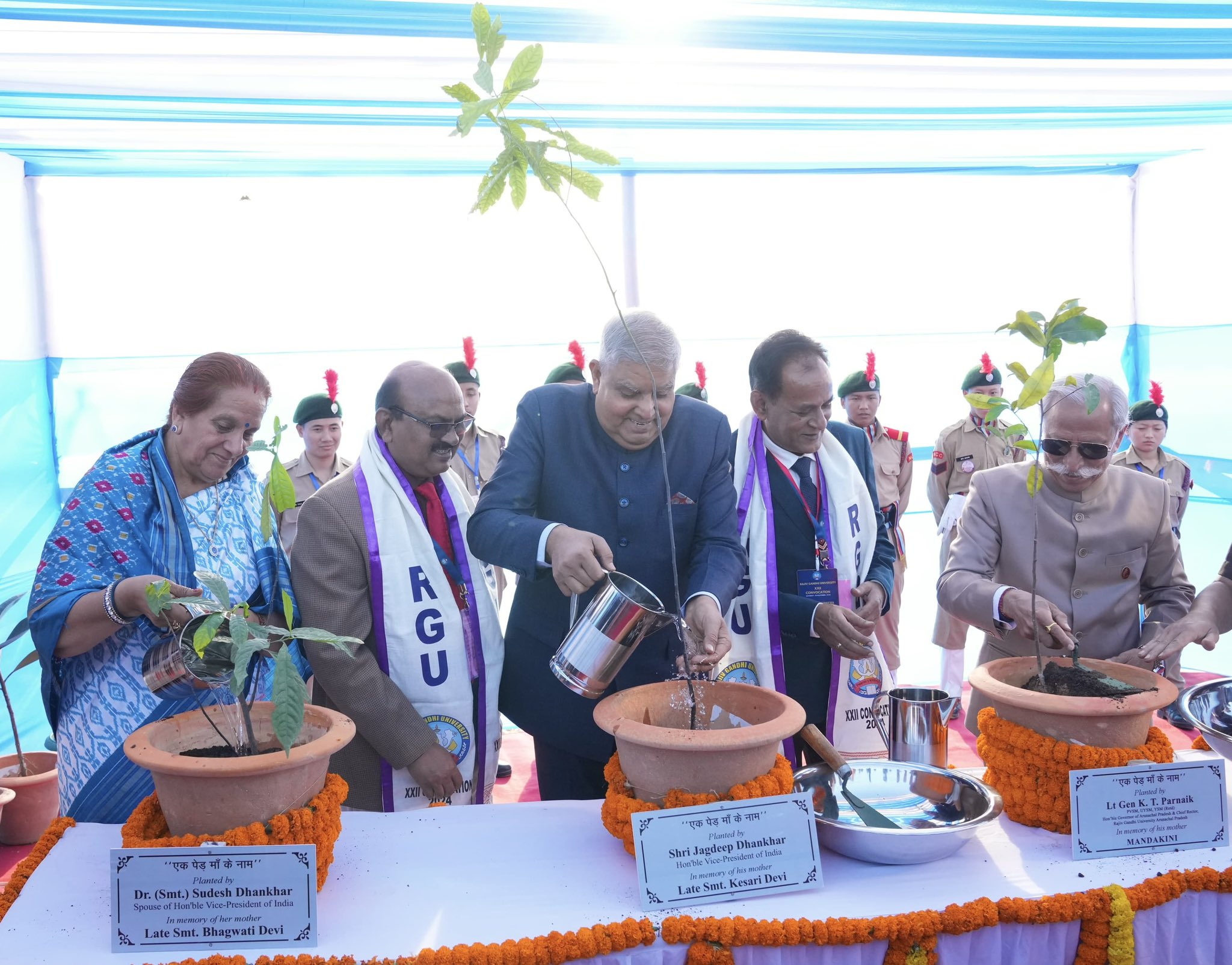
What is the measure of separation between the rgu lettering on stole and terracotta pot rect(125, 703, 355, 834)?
0.67 m

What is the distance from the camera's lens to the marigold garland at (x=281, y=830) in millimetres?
1204

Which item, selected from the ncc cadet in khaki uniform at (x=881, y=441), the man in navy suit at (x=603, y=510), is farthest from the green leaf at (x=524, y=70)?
the ncc cadet in khaki uniform at (x=881, y=441)

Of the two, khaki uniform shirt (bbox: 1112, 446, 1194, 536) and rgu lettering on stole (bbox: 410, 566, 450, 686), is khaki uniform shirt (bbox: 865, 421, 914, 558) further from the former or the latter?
rgu lettering on stole (bbox: 410, 566, 450, 686)

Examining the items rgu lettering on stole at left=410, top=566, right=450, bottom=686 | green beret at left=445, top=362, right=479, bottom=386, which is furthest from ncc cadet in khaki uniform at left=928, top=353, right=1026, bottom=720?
rgu lettering on stole at left=410, top=566, right=450, bottom=686

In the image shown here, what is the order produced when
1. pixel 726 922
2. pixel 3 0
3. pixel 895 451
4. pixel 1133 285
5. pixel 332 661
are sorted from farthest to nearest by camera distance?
pixel 1133 285 → pixel 895 451 → pixel 3 0 → pixel 332 661 → pixel 726 922

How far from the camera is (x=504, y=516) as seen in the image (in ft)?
5.81

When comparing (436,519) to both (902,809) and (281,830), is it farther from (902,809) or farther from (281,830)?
(902,809)

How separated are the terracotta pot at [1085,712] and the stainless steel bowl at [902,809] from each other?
0.14m

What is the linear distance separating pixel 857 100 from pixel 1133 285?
4659mm

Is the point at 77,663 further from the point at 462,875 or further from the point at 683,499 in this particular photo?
the point at 683,499

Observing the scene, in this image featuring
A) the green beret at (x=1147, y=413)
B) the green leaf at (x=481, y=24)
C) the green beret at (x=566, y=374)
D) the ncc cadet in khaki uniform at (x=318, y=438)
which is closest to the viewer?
the green leaf at (x=481, y=24)

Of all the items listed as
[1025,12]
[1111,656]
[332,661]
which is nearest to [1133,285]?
[1025,12]

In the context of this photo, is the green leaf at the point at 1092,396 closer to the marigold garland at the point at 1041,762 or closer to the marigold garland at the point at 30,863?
the marigold garland at the point at 1041,762

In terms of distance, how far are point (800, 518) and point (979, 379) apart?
11.8ft
